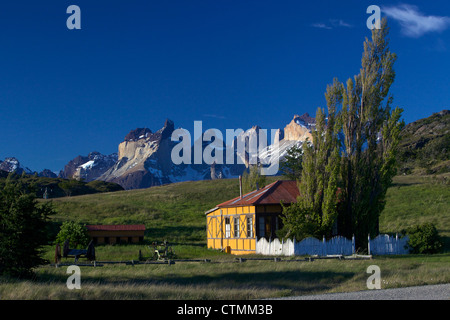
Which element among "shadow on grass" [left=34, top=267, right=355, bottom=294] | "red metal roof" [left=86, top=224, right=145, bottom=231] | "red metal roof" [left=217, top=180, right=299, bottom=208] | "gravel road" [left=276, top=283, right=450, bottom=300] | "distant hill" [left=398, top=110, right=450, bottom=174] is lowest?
"shadow on grass" [left=34, top=267, right=355, bottom=294]

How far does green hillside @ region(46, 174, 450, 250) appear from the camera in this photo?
127 feet

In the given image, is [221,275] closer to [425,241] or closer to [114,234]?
[425,241]

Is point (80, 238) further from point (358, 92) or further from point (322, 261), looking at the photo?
point (358, 92)

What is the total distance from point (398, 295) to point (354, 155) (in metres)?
17.6

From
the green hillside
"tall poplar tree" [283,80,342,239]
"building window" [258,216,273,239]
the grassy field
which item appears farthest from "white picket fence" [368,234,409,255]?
"building window" [258,216,273,239]

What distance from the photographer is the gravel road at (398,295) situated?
452 inches

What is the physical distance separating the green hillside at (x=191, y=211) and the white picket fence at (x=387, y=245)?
3605 millimetres

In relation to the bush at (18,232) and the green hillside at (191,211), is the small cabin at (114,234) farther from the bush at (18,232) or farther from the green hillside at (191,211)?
the bush at (18,232)

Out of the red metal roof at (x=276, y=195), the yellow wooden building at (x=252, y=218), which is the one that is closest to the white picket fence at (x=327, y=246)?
the yellow wooden building at (x=252, y=218)

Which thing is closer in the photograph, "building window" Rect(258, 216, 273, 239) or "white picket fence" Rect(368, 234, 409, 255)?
"white picket fence" Rect(368, 234, 409, 255)

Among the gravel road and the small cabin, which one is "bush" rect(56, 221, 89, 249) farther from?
the gravel road

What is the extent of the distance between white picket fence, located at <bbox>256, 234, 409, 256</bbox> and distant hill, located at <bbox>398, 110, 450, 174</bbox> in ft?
36.7

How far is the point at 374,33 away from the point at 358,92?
4.02 meters
